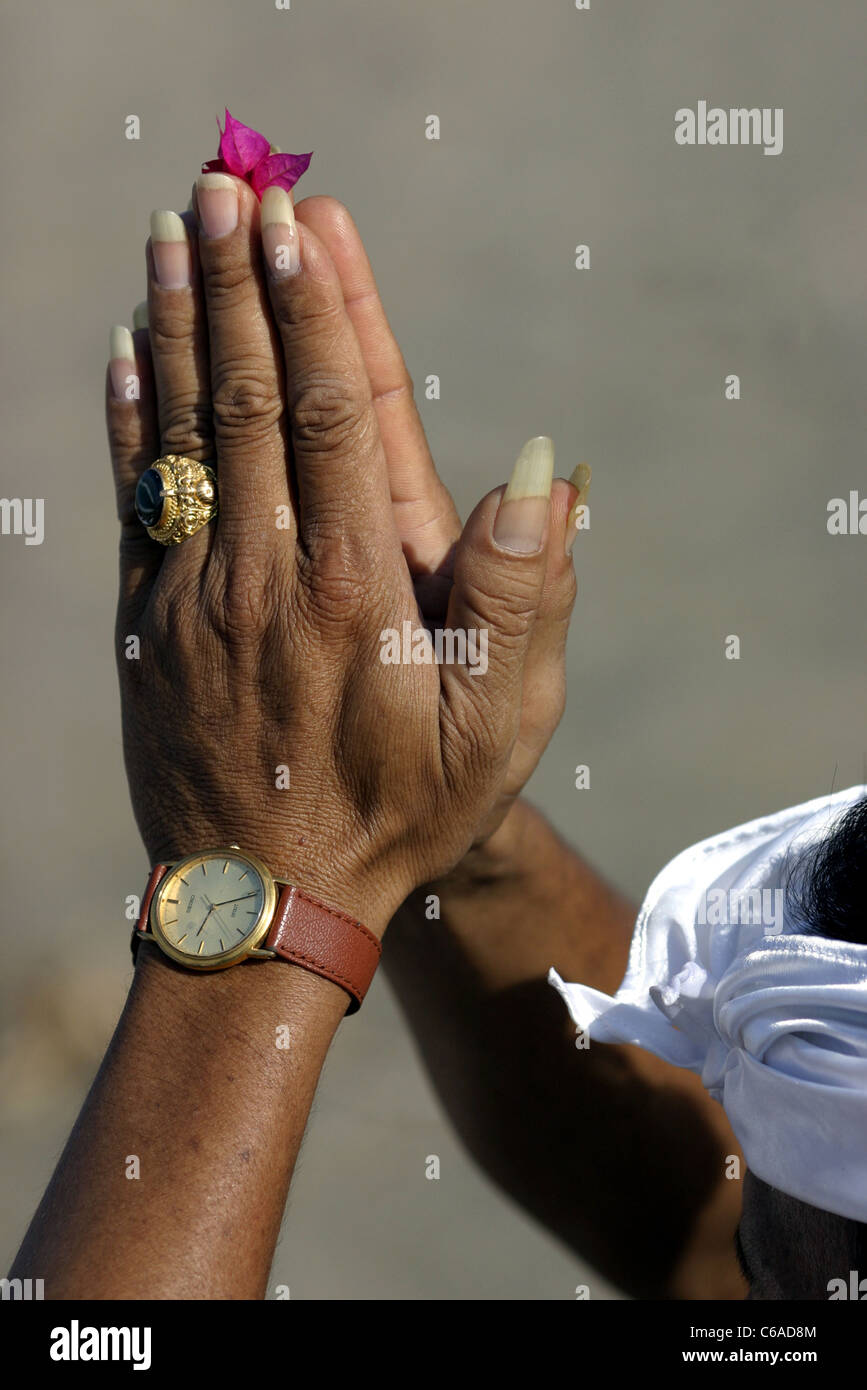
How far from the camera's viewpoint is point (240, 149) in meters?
1.94

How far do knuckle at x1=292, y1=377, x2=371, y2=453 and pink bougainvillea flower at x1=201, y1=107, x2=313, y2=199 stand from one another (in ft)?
1.05

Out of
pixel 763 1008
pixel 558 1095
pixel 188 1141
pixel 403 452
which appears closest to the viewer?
pixel 188 1141

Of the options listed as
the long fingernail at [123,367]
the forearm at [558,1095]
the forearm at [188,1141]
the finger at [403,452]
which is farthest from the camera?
the forearm at [558,1095]

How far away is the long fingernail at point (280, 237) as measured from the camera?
1.85 m

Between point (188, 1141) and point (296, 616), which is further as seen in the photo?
point (296, 616)

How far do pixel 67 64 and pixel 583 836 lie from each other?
452 cm

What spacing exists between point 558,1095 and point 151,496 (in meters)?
1.44

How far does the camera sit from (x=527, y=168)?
236 inches

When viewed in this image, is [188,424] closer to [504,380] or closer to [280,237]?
[280,237]

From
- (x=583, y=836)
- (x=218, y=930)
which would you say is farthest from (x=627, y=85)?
(x=218, y=930)

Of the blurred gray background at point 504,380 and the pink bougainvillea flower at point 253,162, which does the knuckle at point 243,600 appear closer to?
the pink bougainvillea flower at point 253,162

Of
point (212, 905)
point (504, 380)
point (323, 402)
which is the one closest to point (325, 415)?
point (323, 402)

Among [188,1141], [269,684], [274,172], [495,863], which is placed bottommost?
[188,1141]

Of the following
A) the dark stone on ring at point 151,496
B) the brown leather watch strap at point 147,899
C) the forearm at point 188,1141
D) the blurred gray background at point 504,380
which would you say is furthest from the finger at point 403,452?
the blurred gray background at point 504,380
